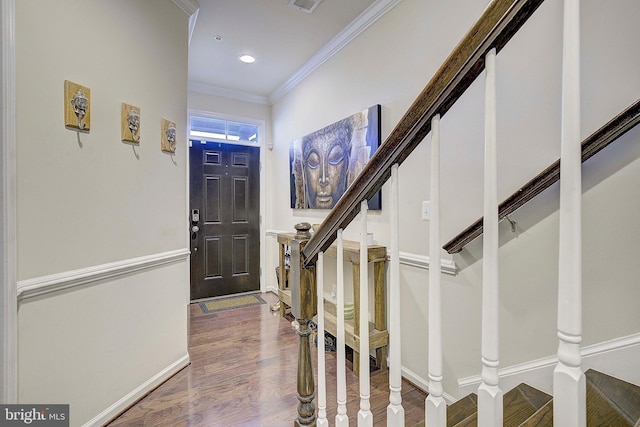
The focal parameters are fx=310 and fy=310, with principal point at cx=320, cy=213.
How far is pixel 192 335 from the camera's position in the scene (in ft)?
9.52

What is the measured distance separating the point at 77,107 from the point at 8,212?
0.61m

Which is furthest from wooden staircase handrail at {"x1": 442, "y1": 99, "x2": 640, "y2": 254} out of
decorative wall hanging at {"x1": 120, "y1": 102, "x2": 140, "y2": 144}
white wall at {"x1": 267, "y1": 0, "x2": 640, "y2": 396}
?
decorative wall hanging at {"x1": 120, "y1": 102, "x2": 140, "y2": 144}

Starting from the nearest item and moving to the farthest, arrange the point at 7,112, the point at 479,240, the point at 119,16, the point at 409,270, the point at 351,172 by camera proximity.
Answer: the point at 7,112 < the point at 479,240 < the point at 119,16 < the point at 409,270 < the point at 351,172

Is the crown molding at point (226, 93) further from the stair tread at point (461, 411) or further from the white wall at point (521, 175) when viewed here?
the stair tread at point (461, 411)

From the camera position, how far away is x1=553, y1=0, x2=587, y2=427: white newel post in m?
0.50

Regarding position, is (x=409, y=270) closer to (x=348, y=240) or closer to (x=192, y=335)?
(x=348, y=240)

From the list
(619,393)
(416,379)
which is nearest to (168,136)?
(416,379)

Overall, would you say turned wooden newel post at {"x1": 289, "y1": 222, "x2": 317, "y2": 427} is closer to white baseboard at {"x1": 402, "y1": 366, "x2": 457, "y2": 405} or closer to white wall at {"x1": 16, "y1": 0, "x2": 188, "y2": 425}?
white baseboard at {"x1": 402, "y1": 366, "x2": 457, "y2": 405}

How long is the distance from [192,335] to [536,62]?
3227 mm

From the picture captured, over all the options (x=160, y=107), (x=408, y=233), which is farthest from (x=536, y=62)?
(x=160, y=107)

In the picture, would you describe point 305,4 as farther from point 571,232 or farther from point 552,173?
point 571,232

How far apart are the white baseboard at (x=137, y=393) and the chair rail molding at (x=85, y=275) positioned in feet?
2.42

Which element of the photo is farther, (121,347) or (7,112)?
(121,347)

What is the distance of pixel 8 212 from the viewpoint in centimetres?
129
